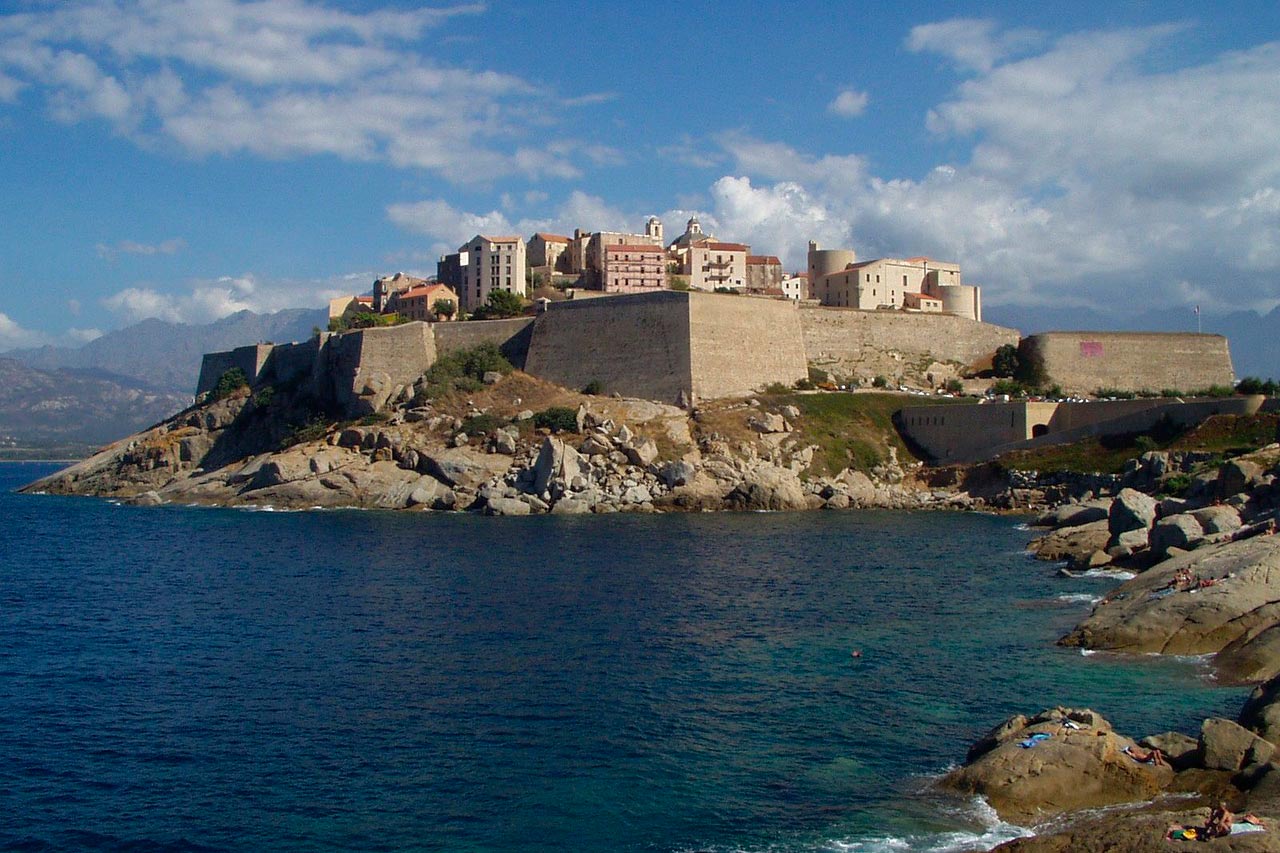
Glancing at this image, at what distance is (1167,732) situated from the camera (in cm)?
1506

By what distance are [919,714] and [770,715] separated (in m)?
2.26

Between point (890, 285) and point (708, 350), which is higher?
point (890, 285)

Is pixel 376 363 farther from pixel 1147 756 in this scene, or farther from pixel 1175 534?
pixel 1147 756

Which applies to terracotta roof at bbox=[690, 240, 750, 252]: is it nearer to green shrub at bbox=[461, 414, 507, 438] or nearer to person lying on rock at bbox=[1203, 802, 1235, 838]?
green shrub at bbox=[461, 414, 507, 438]

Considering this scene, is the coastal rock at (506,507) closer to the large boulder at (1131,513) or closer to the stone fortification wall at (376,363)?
the stone fortification wall at (376,363)

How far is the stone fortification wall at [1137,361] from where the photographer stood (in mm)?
61719

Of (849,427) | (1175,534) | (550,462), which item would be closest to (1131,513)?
(1175,534)

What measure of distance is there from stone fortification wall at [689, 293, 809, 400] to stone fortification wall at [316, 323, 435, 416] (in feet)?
49.7

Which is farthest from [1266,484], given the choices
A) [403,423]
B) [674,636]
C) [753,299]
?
[403,423]

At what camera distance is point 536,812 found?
13.4m

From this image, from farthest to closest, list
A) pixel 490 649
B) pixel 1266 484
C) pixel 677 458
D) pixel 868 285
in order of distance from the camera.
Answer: pixel 868 285 → pixel 677 458 → pixel 1266 484 → pixel 490 649

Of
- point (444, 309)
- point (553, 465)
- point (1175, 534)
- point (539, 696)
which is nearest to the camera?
point (539, 696)

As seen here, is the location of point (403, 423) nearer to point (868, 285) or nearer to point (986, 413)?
point (986, 413)

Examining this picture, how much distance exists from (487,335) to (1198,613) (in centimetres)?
4557
